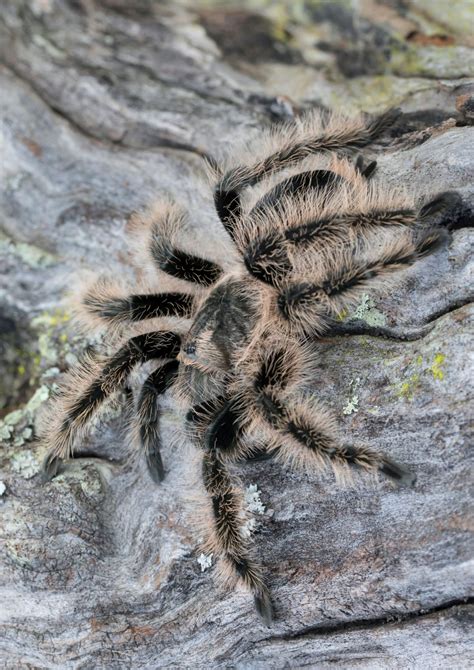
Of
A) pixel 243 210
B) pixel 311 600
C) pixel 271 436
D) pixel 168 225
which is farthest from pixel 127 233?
pixel 311 600

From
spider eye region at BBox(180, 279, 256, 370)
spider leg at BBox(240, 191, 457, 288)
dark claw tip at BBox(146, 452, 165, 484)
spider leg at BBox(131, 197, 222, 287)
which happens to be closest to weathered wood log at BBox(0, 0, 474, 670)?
dark claw tip at BBox(146, 452, 165, 484)

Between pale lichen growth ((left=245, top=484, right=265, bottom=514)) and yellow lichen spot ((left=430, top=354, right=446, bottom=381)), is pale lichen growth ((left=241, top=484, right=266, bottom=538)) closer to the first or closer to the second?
pale lichen growth ((left=245, top=484, right=265, bottom=514))

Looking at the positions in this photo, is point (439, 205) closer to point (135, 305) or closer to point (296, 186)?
point (296, 186)

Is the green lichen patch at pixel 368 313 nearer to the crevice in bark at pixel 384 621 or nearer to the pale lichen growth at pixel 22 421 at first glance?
the crevice in bark at pixel 384 621

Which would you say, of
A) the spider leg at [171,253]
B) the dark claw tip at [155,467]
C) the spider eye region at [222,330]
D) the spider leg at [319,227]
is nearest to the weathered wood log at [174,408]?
the dark claw tip at [155,467]

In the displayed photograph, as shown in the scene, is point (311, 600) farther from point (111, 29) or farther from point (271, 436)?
point (111, 29)

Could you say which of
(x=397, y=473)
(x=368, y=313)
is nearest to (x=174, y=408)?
(x=368, y=313)
